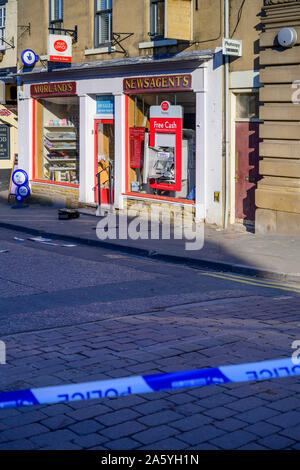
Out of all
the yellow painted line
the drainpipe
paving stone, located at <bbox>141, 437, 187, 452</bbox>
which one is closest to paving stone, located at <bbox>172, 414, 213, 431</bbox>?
paving stone, located at <bbox>141, 437, 187, 452</bbox>

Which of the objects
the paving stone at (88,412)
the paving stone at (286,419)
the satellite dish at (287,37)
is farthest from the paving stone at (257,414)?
the satellite dish at (287,37)

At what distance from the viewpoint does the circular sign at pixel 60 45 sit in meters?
20.3

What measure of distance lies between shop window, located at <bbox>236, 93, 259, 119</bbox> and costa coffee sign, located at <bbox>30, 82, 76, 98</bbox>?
6.39 m

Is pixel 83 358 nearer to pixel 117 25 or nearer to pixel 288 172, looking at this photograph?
→ pixel 288 172

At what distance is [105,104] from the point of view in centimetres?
2019

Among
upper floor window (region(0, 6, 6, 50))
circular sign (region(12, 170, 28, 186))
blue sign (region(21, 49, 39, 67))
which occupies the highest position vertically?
upper floor window (region(0, 6, 6, 50))

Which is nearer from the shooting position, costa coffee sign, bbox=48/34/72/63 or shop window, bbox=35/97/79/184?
costa coffee sign, bbox=48/34/72/63

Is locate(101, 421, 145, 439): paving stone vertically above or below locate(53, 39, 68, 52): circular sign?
below

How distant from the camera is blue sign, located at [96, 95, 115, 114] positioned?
1988 cm

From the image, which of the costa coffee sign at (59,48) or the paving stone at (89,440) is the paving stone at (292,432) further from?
the costa coffee sign at (59,48)

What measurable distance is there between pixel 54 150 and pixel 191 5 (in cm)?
781

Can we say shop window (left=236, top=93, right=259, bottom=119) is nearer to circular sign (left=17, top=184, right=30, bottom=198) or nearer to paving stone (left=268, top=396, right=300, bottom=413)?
circular sign (left=17, top=184, right=30, bottom=198)

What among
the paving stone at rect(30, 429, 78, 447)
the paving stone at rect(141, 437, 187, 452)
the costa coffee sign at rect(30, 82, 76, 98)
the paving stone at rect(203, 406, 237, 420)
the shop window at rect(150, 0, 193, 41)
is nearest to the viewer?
the paving stone at rect(141, 437, 187, 452)

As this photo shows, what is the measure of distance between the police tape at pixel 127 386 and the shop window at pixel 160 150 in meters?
12.9
